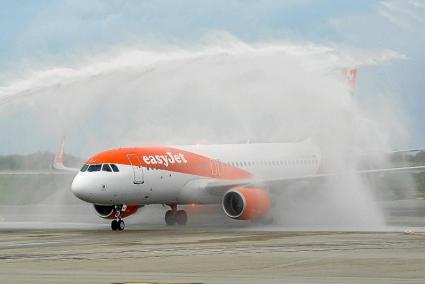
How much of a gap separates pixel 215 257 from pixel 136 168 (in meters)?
20.1

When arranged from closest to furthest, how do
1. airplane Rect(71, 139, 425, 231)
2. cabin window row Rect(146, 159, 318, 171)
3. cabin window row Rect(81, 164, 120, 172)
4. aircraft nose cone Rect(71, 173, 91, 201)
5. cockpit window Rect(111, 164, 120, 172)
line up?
aircraft nose cone Rect(71, 173, 91, 201), airplane Rect(71, 139, 425, 231), cabin window row Rect(81, 164, 120, 172), cockpit window Rect(111, 164, 120, 172), cabin window row Rect(146, 159, 318, 171)

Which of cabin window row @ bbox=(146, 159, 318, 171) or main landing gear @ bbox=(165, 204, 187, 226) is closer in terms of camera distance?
cabin window row @ bbox=(146, 159, 318, 171)

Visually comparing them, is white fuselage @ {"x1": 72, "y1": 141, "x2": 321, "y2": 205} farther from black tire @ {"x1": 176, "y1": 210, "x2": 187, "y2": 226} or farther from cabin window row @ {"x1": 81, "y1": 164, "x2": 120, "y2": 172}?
black tire @ {"x1": 176, "y1": 210, "x2": 187, "y2": 226}

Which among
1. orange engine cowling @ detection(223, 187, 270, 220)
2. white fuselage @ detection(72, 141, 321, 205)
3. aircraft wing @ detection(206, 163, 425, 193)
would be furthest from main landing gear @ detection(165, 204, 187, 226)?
orange engine cowling @ detection(223, 187, 270, 220)

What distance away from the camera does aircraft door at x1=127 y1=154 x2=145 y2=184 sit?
4941cm

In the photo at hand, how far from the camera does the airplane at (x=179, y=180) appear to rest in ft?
159

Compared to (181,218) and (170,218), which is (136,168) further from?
(181,218)

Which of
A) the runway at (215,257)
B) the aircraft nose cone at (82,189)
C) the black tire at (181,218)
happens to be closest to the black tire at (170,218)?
the black tire at (181,218)

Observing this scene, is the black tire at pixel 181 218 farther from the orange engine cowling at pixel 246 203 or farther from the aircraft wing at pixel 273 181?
the orange engine cowling at pixel 246 203

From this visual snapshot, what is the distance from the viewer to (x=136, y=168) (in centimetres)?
4959

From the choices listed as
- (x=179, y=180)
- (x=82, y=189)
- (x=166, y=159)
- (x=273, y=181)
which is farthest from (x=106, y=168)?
(x=273, y=181)

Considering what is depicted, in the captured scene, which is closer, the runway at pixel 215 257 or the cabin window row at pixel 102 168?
the runway at pixel 215 257

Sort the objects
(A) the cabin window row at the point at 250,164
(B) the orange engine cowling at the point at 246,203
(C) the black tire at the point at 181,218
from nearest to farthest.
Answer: (B) the orange engine cowling at the point at 246,203 < (A) the cabin window row at the point at 250,164 < (C) the black tire at the point at 181,218

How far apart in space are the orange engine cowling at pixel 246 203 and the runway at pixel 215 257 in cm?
573
